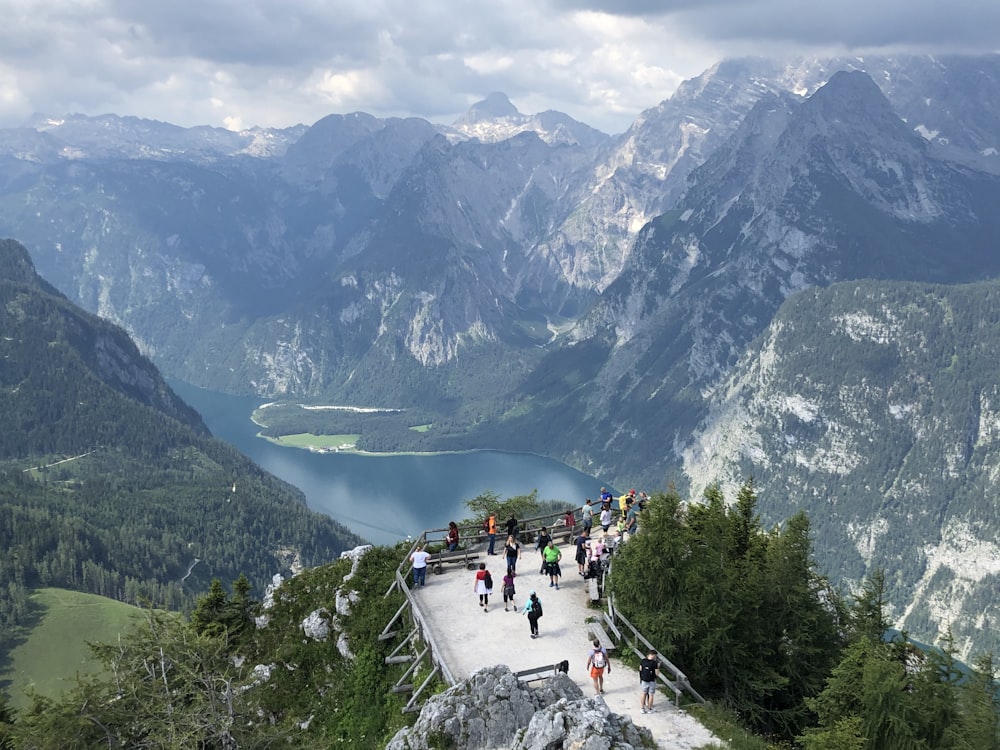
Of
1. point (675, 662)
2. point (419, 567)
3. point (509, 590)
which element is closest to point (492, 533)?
point (419, 567)

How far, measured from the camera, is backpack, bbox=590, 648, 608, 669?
38734 millimetres

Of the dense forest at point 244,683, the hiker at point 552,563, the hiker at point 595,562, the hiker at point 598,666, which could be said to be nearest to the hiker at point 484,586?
the hiker at point 552,563

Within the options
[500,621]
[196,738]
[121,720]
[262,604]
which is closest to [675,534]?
[500,621]

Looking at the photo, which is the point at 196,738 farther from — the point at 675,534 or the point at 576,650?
the point at 675,534

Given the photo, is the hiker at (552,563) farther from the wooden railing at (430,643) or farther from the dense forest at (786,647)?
the dense forest at (786,647)

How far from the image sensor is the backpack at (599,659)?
38.7 meters

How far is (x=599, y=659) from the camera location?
1529 inches

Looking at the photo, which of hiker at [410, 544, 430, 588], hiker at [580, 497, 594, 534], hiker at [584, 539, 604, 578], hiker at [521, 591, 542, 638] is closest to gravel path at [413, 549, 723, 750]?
hiker at [410, 544, 430, 588]

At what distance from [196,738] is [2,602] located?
181036mm

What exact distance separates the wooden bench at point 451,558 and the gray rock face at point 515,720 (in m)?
17.4

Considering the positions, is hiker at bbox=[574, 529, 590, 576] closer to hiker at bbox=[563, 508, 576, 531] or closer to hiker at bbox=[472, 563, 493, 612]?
hiker at bbox=[472, 563, 493, 612]

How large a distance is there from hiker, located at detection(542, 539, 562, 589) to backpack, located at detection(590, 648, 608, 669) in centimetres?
1114

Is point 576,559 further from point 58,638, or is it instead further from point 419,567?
point 58,638

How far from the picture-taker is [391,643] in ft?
158
